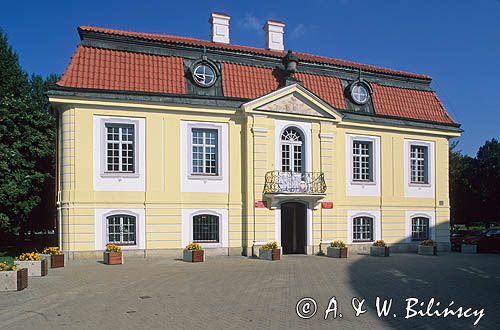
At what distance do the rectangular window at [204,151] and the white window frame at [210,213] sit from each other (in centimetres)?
170

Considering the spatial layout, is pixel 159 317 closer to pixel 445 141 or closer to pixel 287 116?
pixel 287 116

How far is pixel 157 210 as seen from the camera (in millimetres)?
20828

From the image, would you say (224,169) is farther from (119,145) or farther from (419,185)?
(419,185)

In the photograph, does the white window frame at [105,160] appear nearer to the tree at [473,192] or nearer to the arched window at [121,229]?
the arched window at [121,229]

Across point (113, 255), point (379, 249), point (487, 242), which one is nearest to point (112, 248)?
point (113, 255)

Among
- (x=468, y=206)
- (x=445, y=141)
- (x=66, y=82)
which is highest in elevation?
(x=66, y=82)

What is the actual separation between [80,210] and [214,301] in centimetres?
1058

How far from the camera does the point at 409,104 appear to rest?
87.4 feet

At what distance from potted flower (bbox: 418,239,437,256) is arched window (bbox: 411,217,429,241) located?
1.65 metres

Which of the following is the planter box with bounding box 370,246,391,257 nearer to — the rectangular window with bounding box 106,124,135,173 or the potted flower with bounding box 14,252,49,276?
the rectangular window with bounding box 106,124,135,173

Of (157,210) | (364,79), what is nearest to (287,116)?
(364,79)

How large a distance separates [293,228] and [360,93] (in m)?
7.69

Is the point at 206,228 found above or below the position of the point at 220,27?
below

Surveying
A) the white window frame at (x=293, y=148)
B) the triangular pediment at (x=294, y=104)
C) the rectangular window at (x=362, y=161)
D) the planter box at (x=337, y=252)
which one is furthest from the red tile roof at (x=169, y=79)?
the planter box at (x=337, y=252)
